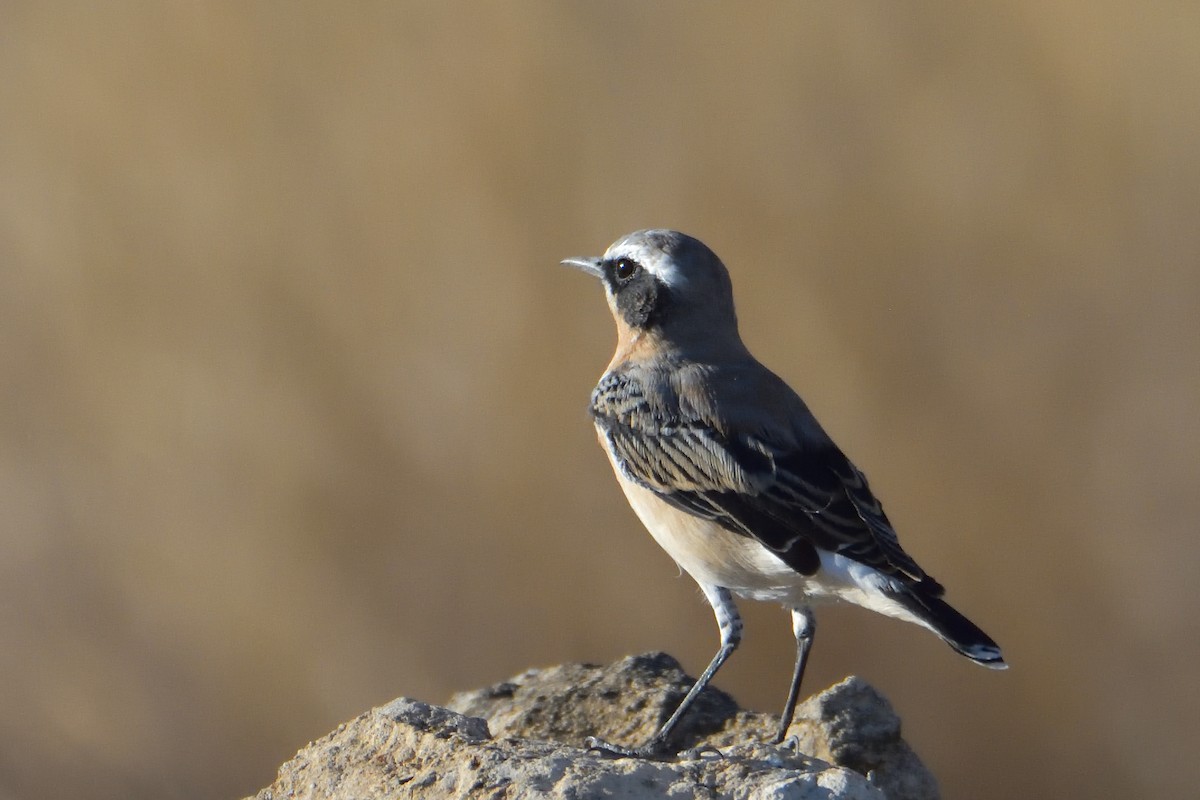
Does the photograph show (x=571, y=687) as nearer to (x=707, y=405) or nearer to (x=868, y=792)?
(x=707, y=405)

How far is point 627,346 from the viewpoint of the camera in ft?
18.1

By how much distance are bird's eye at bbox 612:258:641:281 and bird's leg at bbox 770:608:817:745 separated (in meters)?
1.45

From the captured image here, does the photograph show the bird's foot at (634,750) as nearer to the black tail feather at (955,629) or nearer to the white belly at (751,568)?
the white belly at (751,568)

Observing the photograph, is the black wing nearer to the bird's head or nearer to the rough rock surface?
the bird's head

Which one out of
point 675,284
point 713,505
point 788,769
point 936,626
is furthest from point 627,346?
point 788,769

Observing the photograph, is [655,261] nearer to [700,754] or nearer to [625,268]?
[625,268]

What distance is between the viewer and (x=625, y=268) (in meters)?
5.55

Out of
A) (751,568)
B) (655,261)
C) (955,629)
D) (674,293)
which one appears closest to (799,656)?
(751,568)

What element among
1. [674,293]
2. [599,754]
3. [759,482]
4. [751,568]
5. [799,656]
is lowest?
[799,656]

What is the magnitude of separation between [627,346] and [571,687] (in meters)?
1.32

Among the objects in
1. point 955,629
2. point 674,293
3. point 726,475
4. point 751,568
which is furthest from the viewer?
point 674,293

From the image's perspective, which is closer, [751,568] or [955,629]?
[955,629]

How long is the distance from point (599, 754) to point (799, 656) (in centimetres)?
120

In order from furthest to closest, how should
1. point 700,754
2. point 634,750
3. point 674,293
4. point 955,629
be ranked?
point 674,293 < point 634,750 < point 955,629 < point 700,754
